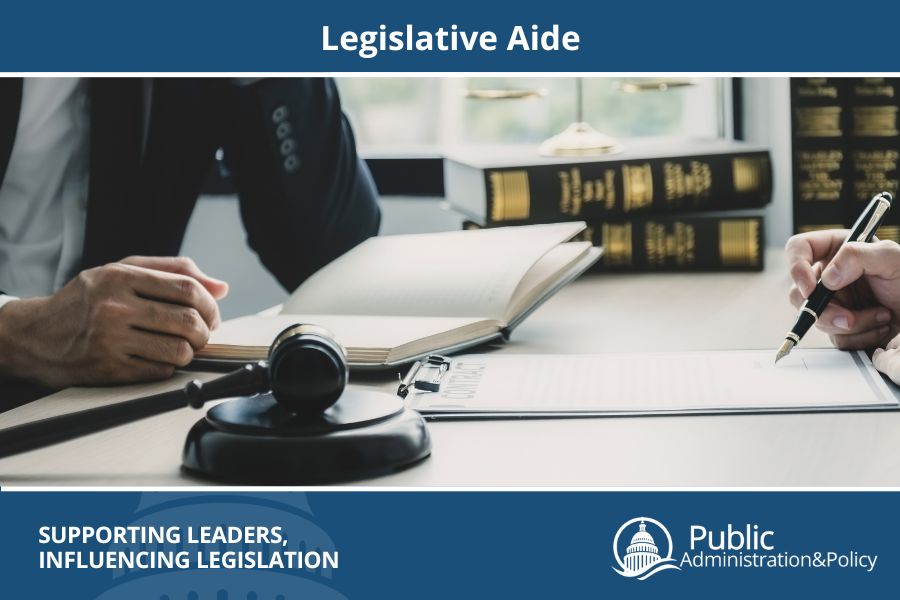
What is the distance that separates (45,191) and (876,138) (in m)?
1.07

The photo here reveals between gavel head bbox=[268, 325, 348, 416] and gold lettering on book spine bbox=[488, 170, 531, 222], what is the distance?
0.74 m

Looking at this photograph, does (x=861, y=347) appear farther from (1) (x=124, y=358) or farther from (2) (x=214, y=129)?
(2) (x=214, y=129)

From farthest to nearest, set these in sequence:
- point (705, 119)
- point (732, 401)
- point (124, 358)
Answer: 1. point (705, 119)
2. point (124, 358)
3. point (732, 401)

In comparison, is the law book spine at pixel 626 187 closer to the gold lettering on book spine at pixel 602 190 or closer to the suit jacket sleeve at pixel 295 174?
the gold lettering on book spine at pixel 602 190

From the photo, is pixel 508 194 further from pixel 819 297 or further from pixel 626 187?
pixel 819 297

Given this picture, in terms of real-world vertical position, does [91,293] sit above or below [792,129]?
below

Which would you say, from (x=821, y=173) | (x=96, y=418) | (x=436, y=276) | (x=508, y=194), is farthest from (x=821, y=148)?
(x=96, y=418)

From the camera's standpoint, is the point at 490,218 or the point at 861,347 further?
the point at 490,218

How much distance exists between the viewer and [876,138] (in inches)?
55.7

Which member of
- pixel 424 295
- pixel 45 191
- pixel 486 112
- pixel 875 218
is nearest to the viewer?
pixel 875 218

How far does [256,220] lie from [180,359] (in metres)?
0.57
